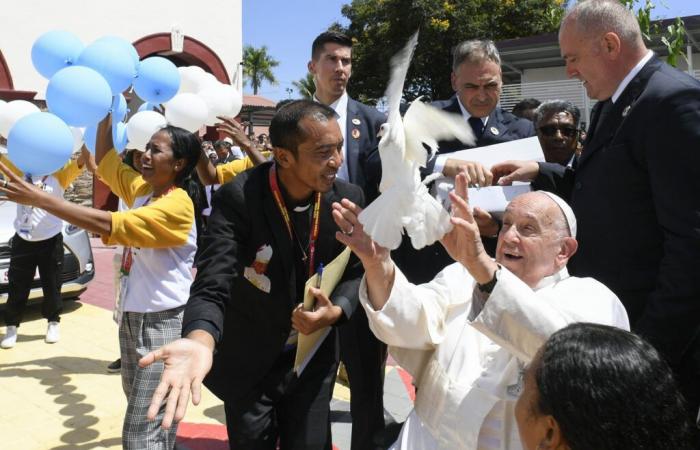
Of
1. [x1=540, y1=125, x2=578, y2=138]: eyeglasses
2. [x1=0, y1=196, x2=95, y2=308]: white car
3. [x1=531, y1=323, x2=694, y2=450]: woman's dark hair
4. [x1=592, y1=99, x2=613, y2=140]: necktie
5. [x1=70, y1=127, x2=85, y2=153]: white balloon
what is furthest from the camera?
[x1=0, y1=196, x2=95, y2=308]: white car

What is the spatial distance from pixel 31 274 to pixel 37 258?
16 centimetres

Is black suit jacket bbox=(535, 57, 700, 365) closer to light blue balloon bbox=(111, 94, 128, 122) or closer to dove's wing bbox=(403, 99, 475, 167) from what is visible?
dove's wing bbox=(403, 99, 475, 167)

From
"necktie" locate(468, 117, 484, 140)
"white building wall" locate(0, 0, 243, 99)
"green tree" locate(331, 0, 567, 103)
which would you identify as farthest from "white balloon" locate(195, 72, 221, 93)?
"white building wall" locate(0, 0, 243, 99)

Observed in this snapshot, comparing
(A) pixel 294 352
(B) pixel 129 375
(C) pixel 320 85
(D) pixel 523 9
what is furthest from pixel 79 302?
(D) pixel 523 9

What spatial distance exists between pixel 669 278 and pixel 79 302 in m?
7.05

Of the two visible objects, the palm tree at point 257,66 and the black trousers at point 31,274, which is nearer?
the black trousers at point 31,274

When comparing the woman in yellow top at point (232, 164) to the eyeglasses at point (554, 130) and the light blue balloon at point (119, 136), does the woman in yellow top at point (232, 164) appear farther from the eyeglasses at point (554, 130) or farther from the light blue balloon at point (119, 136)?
the eyeglasses at point (554, 130)

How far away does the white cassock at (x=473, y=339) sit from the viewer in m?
1.76

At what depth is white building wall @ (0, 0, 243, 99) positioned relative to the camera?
13.2 metres

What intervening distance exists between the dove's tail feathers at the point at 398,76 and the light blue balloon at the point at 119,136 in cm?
294

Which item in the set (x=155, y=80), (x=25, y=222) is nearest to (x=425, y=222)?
(x=155, y=80)

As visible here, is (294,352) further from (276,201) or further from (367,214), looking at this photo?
(367,214)

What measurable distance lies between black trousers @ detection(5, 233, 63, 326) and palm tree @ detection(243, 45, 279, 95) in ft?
166

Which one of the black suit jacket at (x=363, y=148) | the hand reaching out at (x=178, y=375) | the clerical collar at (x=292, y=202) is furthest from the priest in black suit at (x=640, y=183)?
the hand reaching out at (x=178, y=375)
